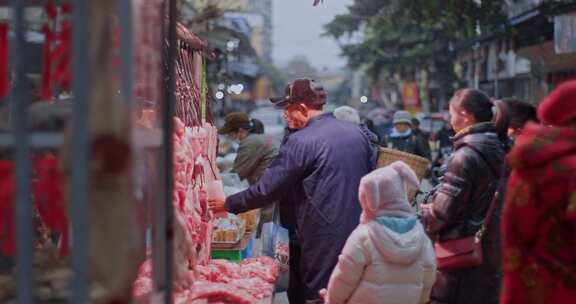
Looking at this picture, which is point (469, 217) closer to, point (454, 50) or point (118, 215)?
point (118, 215)

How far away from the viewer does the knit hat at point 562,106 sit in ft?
13.5

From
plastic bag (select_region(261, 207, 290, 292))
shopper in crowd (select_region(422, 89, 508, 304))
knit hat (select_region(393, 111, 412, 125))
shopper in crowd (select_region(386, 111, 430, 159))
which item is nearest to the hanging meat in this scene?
shopper in crowd (select_region(422, 89, 508, 304))

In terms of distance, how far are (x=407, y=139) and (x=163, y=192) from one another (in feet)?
45.1

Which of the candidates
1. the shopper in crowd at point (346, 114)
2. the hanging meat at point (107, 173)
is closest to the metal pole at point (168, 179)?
the hanging meat at point (107, 173)

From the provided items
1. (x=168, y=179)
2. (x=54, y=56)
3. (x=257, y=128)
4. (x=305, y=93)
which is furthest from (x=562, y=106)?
(x=257, y=128)

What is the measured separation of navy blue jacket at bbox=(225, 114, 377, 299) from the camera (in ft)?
21.2

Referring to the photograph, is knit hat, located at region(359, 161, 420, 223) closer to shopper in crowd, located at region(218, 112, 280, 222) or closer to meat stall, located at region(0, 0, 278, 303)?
meat stall, located at region(0, 0, 278, 303)

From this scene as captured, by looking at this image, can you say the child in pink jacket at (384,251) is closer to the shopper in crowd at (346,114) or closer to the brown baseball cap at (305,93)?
the brown baseball cap at (305,93)

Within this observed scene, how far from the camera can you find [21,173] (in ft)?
9.14

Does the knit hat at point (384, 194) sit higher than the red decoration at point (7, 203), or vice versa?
the red decoration at point (7, 203)

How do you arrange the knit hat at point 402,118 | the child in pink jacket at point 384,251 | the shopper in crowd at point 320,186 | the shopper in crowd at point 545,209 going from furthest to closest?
the knit hat at point 402,118
the shopper in crowd at point 320,186
the child in pink jacket at point 384,251
the shopper in crowd at point 545,209

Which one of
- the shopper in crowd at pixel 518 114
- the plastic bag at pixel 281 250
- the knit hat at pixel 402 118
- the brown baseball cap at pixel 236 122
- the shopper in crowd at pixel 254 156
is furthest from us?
the knit hat at pixel 402 118

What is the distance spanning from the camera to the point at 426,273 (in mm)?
5605

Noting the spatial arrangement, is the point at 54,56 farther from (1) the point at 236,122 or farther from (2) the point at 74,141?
(1) the point at 236,122
